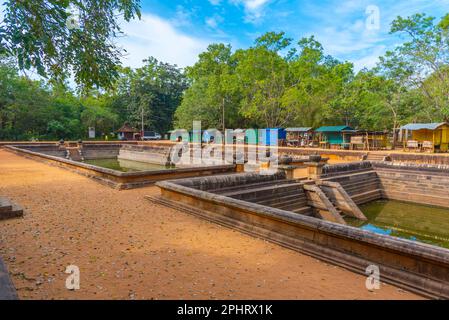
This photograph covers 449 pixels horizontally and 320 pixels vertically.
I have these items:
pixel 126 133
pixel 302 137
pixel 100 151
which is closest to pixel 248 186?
pixel 302 137

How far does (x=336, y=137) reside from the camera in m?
26.3

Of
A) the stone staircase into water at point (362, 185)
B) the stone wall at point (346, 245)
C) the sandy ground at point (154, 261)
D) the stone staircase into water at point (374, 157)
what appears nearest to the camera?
the sandy ground at point (154, 261)

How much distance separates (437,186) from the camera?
12945mm

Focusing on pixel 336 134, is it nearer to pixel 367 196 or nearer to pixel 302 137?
pixel 302 137

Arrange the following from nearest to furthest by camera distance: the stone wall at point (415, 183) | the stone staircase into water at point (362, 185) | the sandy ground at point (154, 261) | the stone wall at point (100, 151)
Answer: the sandy ground at point (154, 261)
the stone wall at point (415, 183)
the stone staircase into water at point (362, 185)
the stone wall at point (100, 151)

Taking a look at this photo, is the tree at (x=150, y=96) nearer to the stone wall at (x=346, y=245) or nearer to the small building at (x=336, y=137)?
the small building at (x=336, y=137)

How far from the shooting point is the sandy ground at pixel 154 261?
343 centimetres

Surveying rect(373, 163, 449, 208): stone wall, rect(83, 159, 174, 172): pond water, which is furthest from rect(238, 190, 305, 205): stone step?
rect(83, 159, 174, 172): pond water

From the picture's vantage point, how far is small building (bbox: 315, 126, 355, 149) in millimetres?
24984

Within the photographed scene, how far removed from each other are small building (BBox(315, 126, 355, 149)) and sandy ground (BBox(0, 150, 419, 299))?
21582 mm

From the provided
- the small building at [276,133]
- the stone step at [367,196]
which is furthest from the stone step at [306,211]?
the small building at [276,133]

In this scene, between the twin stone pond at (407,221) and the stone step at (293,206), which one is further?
the stone step at (293,206)

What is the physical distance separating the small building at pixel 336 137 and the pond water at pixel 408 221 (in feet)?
39.1

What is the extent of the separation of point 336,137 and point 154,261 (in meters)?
24.9
